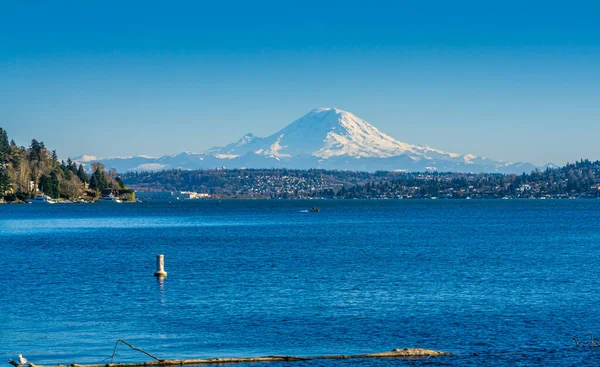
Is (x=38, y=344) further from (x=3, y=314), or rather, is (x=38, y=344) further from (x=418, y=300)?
(x=418, y=300)

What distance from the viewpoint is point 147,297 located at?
166ft

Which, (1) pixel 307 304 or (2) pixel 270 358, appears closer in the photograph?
(2) pixel 270 358

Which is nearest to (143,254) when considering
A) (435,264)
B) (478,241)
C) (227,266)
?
(227,266)

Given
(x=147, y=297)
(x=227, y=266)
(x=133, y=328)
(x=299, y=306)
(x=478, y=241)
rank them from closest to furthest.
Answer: (x=133, y=328), (x=299, y=306), (x=147, y=297), (x=227, y=266), (x=478, y=241)

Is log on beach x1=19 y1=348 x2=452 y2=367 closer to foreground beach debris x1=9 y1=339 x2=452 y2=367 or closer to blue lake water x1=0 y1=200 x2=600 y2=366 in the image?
foreground beach debris x1=9 y1=339 x2=452 y2=367

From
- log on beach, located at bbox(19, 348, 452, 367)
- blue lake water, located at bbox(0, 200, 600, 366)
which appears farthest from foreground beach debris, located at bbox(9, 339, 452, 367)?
blue lake water, located at bbox(0, 200, 600, 366)

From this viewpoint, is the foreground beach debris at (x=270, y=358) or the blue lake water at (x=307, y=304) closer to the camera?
the foreground beach debris at (x=270, y=358)

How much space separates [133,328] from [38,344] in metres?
4.99

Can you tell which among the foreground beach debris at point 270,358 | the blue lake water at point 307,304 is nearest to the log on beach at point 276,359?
the foreground beach debris at point 270,358

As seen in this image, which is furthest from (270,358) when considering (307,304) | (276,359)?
(307,304)

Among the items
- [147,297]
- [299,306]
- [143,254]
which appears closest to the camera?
[299,306]

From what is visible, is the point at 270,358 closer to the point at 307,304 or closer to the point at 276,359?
the point at 276,359

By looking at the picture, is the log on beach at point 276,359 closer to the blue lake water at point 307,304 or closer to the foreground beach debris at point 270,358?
the foreground beach debris at point 270,358

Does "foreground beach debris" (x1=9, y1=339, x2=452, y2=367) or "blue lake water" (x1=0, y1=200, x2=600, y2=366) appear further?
"blue lake water" (x1=0, y1=200, x2=600, y2=366)
